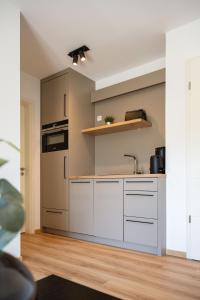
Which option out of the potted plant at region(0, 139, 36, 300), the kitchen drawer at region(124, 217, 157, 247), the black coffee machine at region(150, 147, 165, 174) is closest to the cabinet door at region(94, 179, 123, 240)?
the kitchen drawer at region(124, 217, 157, 247)

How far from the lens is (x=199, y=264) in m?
2.35

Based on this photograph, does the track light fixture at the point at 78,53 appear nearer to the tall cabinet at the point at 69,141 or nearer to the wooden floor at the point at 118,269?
the tall cabinet at the point at 69,141

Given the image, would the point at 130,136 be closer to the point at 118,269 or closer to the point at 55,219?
the point at 55,219

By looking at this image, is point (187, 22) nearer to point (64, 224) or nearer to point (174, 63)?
point (174, 63)

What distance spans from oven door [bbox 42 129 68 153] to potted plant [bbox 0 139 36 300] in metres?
3.10

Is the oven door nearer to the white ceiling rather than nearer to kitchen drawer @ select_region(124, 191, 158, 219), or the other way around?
the white ceiling

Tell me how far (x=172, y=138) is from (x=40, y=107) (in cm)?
241

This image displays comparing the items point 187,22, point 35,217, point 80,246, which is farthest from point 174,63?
point 35,217

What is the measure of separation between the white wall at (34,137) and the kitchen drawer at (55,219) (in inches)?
6.0

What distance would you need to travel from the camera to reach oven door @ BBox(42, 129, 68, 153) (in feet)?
12.0

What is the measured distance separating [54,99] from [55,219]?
196cm

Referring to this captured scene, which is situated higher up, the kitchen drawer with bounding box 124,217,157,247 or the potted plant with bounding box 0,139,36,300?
the potted plant with bounding box 0,139,36,300

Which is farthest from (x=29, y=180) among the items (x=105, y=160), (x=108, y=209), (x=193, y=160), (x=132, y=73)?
(x=193, y=160)

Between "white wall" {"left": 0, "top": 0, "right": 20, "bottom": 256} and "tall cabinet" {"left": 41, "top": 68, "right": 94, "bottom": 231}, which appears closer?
"white wall" {"left": 0, "top": 0, "right": 20, "bottom": 256}
